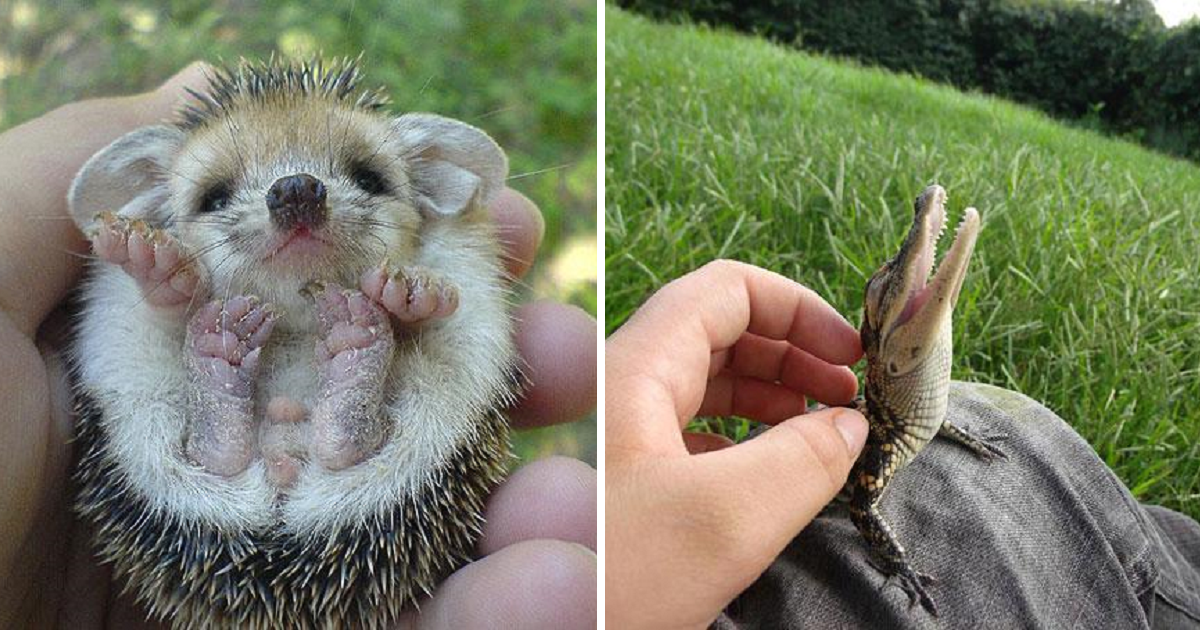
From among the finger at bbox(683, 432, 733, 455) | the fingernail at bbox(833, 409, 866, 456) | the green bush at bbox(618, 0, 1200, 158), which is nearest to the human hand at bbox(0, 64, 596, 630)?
Result: the fingernail at bbox(833, 409, 866, 456)

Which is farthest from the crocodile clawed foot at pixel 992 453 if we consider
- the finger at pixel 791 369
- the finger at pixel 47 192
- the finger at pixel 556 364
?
the finger at pixel 47 192

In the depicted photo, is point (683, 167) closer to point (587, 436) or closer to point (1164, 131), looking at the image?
point (1164, 131)

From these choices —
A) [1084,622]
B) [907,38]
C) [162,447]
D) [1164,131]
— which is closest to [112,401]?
[162,447]

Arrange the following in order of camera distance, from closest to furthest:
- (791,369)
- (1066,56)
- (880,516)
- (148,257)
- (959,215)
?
(148,257), (880,516), (791,369), (959,215), (1066,56)

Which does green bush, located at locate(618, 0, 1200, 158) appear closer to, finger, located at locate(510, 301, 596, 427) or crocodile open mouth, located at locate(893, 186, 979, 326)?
crocodile open mouth, located at locate(893, 186, 979, 326)

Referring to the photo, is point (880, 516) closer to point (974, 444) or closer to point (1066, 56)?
point (974, 444)

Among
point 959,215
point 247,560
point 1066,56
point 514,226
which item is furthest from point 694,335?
point 1066,56
